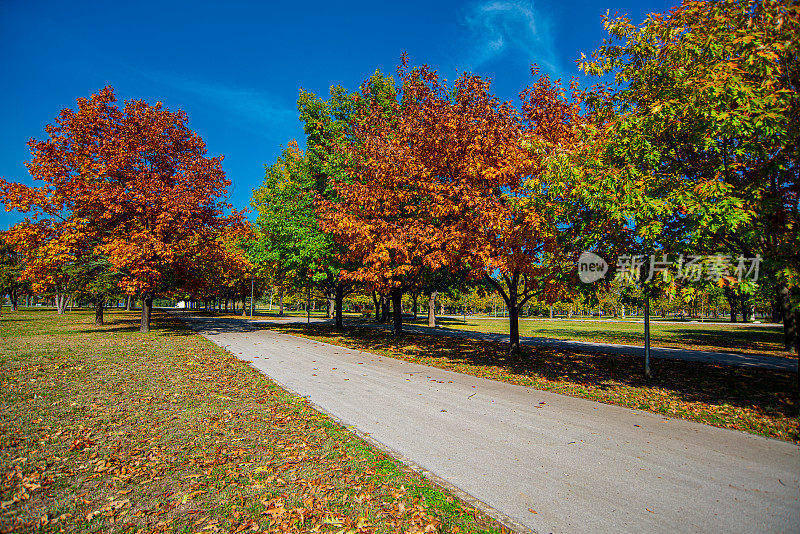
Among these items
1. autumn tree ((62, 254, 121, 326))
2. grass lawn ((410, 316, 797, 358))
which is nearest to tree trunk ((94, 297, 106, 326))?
autumn tree ((62, 254, 121, 326))

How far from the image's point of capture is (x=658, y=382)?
31.3 feet

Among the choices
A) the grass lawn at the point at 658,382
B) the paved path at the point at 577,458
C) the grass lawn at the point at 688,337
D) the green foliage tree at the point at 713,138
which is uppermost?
the green foliage tree at the point at 713,138

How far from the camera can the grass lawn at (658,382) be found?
6846 mm

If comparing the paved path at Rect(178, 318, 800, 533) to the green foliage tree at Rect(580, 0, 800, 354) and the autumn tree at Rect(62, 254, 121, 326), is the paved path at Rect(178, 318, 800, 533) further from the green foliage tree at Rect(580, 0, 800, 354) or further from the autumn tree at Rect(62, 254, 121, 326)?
the autumn tree at Rect(62, 254, 121, 326)

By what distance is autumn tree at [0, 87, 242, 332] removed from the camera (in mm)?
16766

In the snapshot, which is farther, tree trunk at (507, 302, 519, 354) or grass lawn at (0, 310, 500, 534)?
tree trunk at (507, 302, 519, 354)

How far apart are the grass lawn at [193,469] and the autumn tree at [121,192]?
1077cm

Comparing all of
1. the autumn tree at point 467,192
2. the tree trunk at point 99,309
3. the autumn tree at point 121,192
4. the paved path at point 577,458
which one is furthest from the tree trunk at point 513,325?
the tree trunk at point 99,309

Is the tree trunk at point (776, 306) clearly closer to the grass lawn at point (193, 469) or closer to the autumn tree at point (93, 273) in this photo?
the grass lawn at point (193, 469)

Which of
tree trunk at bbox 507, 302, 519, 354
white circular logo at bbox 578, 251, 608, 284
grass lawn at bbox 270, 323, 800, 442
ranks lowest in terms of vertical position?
grass lawn at bbox 270, 323, 800, 442

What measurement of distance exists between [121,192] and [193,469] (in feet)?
57.1

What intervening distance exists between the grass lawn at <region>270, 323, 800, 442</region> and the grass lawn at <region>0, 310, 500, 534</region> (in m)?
5.72

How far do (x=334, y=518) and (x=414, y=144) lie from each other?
1194cm

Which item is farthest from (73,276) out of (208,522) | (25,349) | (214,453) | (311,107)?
(208,522)
